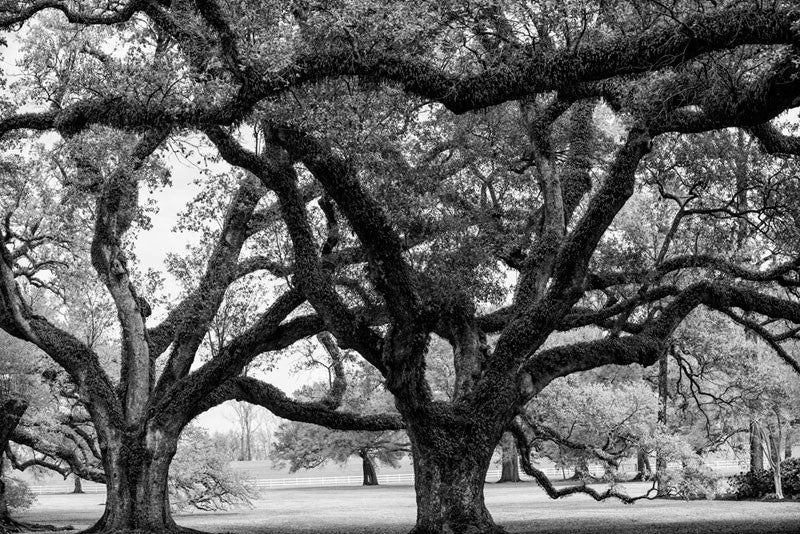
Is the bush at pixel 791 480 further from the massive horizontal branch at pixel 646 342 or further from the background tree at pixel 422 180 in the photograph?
the massive horizontal branch at pixel 646 342

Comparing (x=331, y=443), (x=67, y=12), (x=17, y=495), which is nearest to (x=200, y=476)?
(x=17, y=495)

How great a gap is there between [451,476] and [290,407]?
565 centimetres

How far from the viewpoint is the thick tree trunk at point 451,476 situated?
42.3 ft

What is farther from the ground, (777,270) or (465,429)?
(777,270)

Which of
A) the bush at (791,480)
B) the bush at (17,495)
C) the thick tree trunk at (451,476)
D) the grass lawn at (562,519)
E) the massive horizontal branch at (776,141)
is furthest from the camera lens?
the bush at (791,480)

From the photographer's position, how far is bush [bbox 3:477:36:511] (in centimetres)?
2303

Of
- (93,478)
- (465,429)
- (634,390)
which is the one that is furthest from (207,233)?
(634,390)

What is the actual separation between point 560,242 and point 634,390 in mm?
10511

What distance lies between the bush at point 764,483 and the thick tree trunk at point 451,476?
18.8 meters

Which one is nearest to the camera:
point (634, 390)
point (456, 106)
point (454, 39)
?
point (456, 106)

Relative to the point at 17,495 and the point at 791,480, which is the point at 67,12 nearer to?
the point at 17,495

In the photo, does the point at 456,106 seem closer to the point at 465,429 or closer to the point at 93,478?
the point at 465,429

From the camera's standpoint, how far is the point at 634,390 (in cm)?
2322

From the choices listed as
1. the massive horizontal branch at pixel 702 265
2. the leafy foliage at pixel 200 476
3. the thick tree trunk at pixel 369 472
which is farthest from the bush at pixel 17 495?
the thick tree trunk at pixel 369 472
